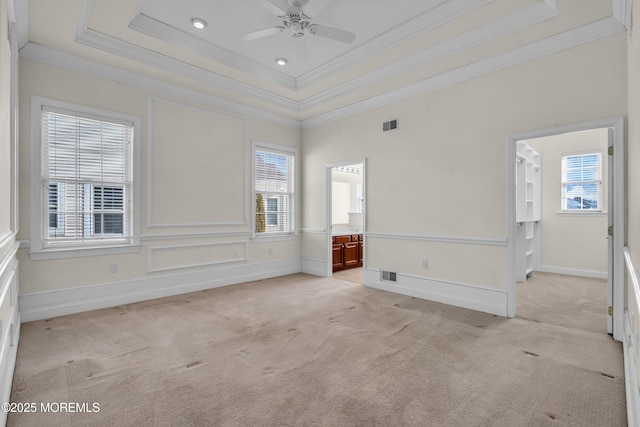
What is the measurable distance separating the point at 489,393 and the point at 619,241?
82.3 inches

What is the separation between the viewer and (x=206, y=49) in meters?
4.04

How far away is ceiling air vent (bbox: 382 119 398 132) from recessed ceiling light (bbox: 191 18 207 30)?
9.08 ft

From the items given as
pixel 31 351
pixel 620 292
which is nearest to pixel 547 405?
pixel 620 292

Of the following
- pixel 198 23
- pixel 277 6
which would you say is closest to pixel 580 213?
pixel 277 6

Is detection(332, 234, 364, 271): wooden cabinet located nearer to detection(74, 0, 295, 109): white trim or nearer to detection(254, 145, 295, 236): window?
detection(254, 145, 295, 236): window

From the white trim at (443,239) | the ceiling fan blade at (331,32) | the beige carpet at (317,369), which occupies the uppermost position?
the ceiling fan blade at (331,32)

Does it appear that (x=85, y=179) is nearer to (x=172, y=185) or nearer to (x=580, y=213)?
(x=172, y=185)

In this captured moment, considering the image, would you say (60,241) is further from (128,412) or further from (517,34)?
(517,34)

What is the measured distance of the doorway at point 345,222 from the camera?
5.97 m

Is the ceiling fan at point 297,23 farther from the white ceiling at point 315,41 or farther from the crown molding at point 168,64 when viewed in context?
the crown molding at point 168,64

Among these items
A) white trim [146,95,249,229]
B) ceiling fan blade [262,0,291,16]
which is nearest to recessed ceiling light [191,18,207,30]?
ceiling fan blade [262,0,291,16]

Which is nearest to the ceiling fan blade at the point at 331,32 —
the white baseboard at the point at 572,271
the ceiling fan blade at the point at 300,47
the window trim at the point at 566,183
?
the ceiling fan blade at the point at 300,47

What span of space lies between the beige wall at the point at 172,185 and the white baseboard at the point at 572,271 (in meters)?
5.23

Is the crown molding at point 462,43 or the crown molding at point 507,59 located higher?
the crown molding at point 462,43
